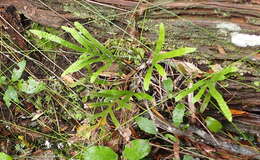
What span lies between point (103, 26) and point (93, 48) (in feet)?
0.72

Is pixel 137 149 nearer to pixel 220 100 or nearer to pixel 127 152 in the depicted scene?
pixel 127 152

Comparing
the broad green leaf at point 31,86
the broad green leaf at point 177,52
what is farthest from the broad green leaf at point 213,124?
the broad green leaf at point 31,86

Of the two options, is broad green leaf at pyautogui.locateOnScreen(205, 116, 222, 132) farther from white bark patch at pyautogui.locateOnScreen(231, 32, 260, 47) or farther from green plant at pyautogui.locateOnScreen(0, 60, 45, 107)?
green plant at pyautogui.locateOnScreen(0, 60, 45, 107)

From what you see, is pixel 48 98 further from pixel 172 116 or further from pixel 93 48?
pixel 172 116

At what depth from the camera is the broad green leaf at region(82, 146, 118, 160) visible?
71.1 inches

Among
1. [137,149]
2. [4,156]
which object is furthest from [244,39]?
[4,156]

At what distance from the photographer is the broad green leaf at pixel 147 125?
179cm

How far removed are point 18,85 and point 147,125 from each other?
882mm

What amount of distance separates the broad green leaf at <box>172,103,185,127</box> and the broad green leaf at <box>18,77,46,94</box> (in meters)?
0.85

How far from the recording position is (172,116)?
1812 mm

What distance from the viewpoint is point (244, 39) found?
167 centimetres

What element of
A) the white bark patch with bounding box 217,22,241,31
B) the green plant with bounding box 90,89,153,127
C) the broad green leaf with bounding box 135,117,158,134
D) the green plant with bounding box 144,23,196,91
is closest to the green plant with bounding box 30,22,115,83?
the green plant with bounding box 90,89,153,127

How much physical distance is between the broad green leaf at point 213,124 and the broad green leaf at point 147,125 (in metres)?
0.29

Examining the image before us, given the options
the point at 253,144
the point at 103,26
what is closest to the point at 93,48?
the point at 103,26
